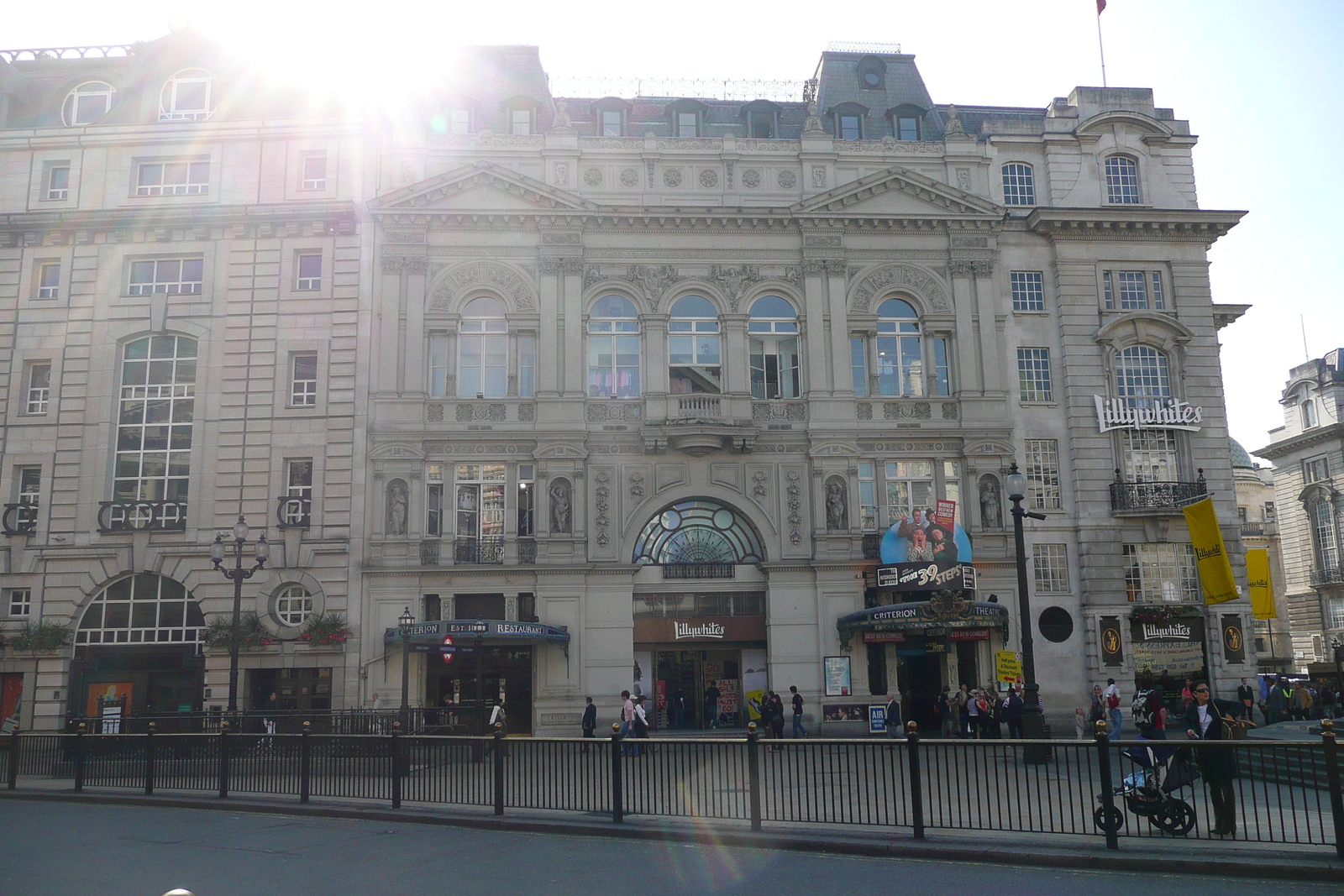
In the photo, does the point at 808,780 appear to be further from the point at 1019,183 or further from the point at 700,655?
the point at 1019,183

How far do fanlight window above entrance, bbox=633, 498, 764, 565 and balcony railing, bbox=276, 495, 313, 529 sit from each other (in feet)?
37.2

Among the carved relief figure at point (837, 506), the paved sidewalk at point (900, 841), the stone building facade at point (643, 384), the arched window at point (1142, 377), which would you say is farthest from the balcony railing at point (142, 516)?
the arched window at point (1142, 377)

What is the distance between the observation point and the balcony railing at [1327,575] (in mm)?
64562

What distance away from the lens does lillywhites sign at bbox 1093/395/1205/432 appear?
37.4 m

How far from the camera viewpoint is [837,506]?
35875 millimetres

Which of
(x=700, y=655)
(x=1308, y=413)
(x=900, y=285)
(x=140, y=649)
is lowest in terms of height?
(x=700, y=655)

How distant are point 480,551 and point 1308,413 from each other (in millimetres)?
60887

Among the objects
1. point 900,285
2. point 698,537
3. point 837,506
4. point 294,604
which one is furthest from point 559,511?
point 900,285

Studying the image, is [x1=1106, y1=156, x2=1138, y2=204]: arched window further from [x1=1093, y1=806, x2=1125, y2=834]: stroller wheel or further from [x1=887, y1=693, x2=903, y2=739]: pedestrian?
[x1=1093, y1=806, x2=1125, y2=834]: stroller wheel

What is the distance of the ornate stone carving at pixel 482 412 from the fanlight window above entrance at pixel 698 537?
21.4ft

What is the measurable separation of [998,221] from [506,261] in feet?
59.9

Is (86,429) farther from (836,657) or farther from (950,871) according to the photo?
(950,871)

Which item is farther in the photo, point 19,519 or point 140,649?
point 19,519

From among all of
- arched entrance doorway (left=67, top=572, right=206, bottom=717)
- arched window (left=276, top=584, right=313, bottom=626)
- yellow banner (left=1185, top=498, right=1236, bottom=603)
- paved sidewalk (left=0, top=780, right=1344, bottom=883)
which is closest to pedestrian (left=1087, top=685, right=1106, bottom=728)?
yellow banner (left=1185, top=498, right=1236, bottom=603)
